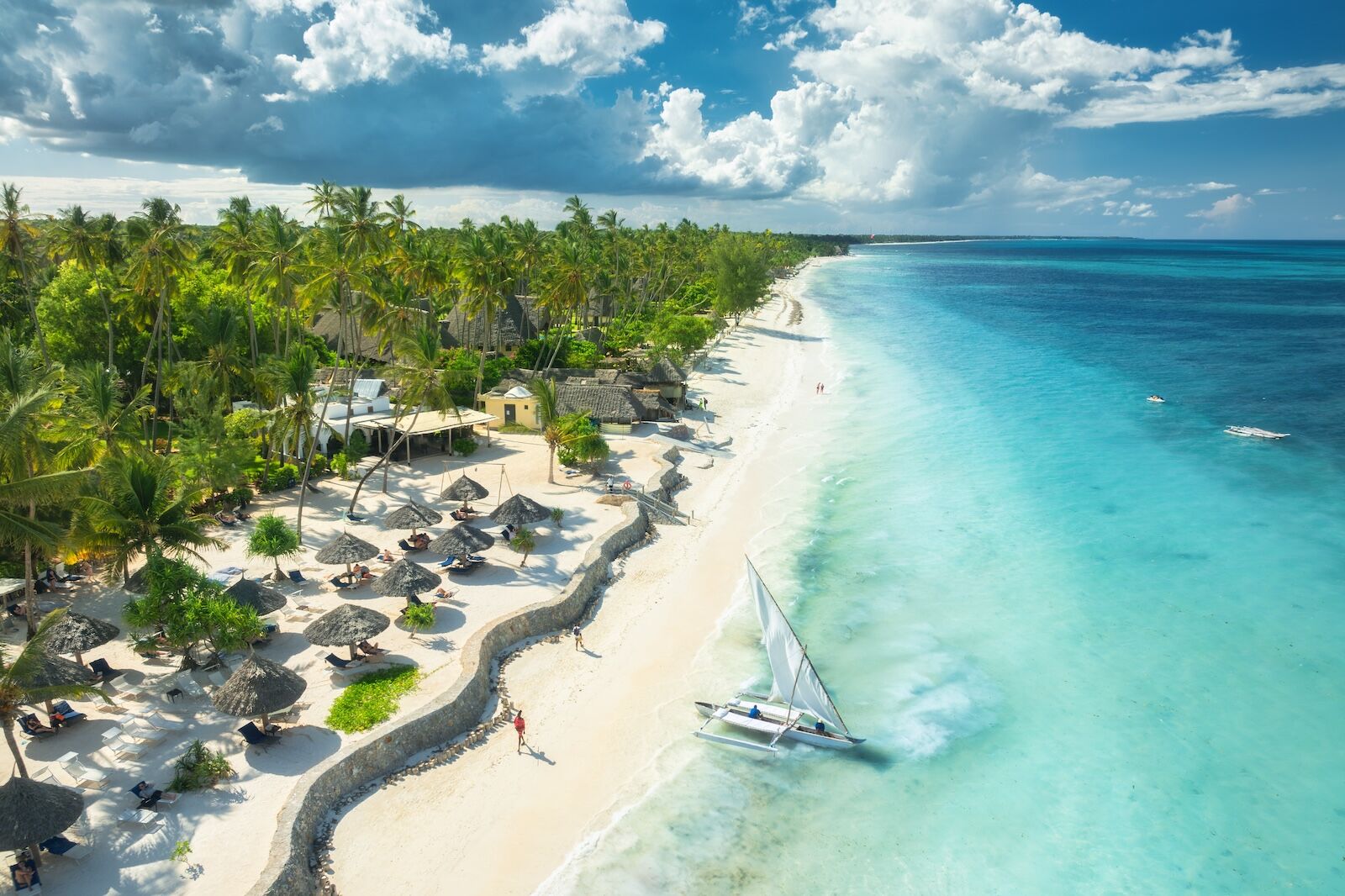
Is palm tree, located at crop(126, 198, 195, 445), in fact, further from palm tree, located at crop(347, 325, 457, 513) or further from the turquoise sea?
the turquoise sea

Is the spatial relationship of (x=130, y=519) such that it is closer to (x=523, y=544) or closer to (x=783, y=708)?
(x=523, y=544)

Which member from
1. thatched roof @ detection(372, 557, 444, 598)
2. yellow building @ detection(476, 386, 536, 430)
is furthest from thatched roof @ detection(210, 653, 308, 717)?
yellow building @ detection(476, 386, 536, 430)

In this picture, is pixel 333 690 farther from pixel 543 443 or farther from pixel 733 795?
pixel 543 443

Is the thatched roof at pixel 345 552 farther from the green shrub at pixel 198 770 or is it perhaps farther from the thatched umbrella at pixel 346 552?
the green shrub at pixel 198 770

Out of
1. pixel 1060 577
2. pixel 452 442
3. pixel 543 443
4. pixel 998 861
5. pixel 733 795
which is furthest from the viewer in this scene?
pixel 543 443

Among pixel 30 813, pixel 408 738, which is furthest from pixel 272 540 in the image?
pixel 30 813

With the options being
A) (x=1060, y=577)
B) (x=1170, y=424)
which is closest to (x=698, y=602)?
(x=1060, y=577)
